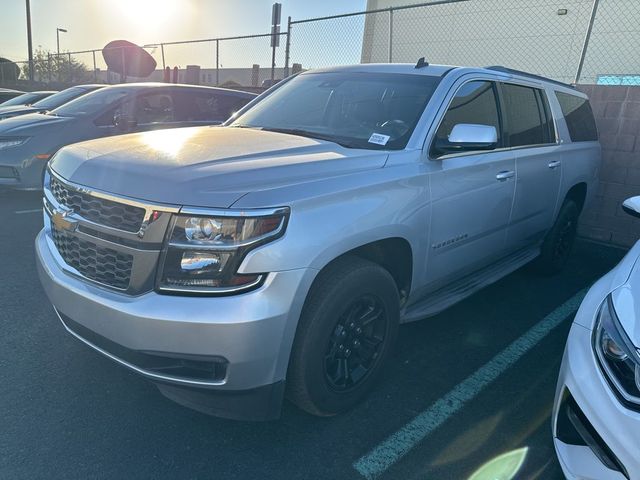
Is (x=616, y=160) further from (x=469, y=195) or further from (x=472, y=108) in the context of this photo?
(x=469, y=195)

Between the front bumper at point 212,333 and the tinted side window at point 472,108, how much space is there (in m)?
1.51

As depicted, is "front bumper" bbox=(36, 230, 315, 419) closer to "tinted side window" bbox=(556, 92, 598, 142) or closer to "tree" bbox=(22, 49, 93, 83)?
"tinted side window" bbox=(556, 92, 598, 142)

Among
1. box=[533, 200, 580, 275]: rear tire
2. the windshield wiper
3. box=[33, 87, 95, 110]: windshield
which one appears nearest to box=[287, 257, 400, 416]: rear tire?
the windshield wiper

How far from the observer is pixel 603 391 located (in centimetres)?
190

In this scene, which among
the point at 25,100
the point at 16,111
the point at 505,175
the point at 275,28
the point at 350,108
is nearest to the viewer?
the point at 350,108

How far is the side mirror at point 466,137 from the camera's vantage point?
3.01m

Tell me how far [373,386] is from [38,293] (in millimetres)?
2783

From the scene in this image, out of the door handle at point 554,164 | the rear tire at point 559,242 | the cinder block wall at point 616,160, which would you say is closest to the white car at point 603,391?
the door handle at point 554,164

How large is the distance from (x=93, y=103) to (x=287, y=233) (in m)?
6.70

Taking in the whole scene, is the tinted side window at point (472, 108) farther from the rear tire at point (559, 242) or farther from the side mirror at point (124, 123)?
the side mirror at point (124, 123)

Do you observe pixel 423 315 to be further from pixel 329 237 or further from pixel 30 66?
pixel 30 66

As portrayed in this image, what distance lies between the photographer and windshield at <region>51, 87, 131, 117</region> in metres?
7.45

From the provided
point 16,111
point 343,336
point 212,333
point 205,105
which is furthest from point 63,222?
point 16,111

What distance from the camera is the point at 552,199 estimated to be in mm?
4609
